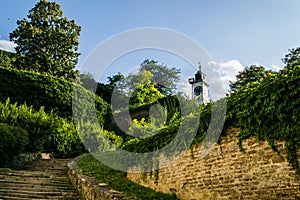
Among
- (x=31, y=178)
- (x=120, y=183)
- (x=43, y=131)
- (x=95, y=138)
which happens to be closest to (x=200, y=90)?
(x=95, y=138)

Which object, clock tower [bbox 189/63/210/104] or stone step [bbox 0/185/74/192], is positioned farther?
clock tower [bbox 189/63/210/104]

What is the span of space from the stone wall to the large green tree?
1843 cm

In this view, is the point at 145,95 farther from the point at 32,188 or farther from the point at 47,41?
the point at 32,188

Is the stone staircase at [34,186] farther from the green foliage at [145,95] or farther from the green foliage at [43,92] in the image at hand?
the green foliage at [145,95]

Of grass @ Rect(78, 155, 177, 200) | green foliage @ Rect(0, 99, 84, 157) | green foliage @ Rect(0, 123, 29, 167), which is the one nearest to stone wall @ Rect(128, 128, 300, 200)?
grass @ Rect(78, 155, 177, 200)

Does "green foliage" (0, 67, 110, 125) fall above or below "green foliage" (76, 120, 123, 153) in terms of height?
above

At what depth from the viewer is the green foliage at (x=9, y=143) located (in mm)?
9445

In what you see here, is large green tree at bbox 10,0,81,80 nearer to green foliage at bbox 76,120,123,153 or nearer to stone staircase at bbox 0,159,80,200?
green foliage at bbox 76,120,123,153

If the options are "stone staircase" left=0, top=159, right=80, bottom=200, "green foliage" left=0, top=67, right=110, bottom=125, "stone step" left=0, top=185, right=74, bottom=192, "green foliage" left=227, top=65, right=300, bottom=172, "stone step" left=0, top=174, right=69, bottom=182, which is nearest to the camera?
"green foliage" left=227, top=65, right=300, bottom=172

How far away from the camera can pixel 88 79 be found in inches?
869

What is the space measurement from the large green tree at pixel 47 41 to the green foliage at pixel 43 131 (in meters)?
9.58

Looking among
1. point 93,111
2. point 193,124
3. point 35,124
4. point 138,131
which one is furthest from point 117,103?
point 193,124

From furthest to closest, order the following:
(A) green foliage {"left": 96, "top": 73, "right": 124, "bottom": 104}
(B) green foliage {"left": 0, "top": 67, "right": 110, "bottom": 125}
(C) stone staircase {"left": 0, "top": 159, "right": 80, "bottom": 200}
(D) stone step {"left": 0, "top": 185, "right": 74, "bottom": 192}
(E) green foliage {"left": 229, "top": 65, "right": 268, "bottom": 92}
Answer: (E) green foliage {"left": 229, "top": 65, "right": 268, "bottom": 92}
(A) green foliage {"left": 96, "top": 73, "right": 124, "bottom": 104}
(B) green foliage {"left": 0, "top": 67, "right": 110, "bottom": 125}
(D) stone step {"left": 0, "top": 185, "right": 74, "bottom": 192}
(C) stone staircase {"left": 0, "top": 159, "right": 80, "bottom": 200}

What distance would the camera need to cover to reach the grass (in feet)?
20.5
